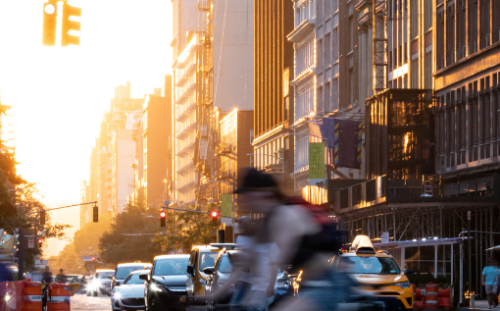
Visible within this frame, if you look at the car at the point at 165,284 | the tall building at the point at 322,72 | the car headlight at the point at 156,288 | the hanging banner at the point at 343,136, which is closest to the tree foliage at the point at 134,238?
the tall building at the point at 322,72

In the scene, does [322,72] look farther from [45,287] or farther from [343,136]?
[45,287]

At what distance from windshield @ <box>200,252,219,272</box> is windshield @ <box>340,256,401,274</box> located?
10.3 feet

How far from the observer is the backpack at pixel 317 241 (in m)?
8.02

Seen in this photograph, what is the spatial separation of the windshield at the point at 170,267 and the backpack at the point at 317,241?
16.1 metres

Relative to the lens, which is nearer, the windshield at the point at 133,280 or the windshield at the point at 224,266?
the windshield at the point at 224,266

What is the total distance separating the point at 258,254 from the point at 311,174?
157 ft

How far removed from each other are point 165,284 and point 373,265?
5301 mm

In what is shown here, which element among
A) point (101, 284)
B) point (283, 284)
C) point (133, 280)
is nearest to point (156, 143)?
point (101, 284)

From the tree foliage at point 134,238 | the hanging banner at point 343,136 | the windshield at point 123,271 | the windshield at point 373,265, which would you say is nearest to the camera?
the windshield at point 373,265

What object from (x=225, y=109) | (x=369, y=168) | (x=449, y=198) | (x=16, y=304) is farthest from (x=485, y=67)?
(x=225, y=109)

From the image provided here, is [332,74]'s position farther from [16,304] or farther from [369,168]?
[16,304]

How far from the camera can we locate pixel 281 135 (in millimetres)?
79625

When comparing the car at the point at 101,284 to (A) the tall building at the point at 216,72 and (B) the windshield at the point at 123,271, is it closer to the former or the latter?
(B) the windshield at the point at 123,271

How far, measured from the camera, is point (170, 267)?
79.5 ft
